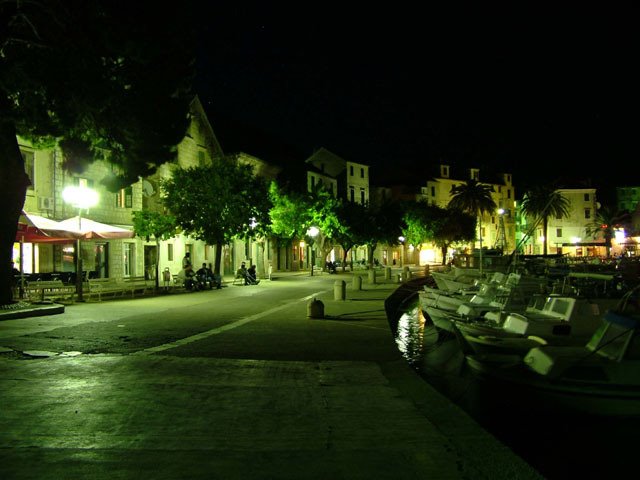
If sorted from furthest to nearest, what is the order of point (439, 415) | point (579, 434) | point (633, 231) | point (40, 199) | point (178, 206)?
1. point (633, 231)
2. point (178, 206)
3. point (40, 199)
4. point (579, 434)
5. point (439, 415)

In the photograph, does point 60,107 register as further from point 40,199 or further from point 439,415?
point 439,415

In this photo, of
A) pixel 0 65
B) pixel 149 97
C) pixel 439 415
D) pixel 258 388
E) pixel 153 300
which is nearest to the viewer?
pixel 439 415

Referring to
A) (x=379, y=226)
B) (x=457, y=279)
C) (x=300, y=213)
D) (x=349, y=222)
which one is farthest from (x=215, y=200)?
(x=379, y=226)

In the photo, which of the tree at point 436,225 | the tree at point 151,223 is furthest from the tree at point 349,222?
the tree at point 151,223

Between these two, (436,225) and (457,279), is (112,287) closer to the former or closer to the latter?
(457,279)

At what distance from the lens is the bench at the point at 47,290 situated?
22.7 m

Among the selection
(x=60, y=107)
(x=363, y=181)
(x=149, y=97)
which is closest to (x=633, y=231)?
(x=149, y=97)

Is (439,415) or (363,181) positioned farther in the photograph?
(363,181)

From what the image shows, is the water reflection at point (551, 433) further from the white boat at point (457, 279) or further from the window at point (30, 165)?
the window at point (30, 165)

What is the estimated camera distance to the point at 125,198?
125ft

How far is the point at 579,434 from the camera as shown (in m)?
9.91

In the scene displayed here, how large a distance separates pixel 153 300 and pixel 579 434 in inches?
790

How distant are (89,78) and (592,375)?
1544 cm

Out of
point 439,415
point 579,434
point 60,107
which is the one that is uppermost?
point 60,107
